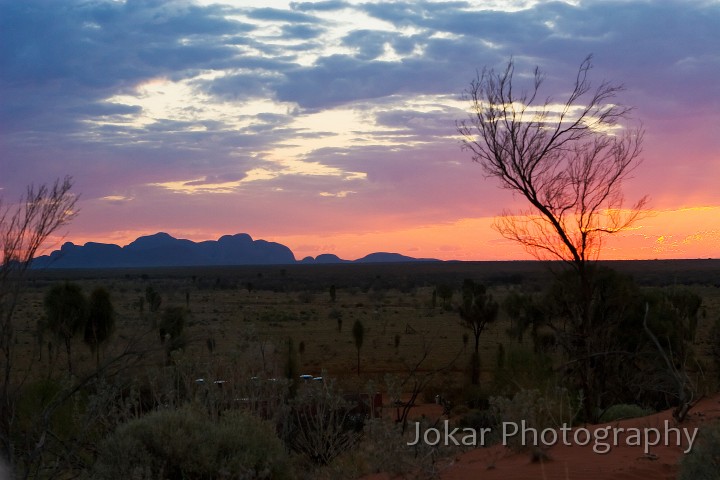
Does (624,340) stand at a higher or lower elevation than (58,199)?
lower

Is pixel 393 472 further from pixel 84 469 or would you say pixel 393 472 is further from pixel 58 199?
pixel 58 199

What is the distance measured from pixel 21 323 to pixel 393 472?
1754 inches

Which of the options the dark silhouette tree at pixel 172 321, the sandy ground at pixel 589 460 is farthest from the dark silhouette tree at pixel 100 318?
the sandy ground at pixel 589 460

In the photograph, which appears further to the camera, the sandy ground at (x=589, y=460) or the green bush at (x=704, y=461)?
the sandy ground at (x=589, y=460)

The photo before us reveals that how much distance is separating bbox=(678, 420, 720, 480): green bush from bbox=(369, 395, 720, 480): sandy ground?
969mm

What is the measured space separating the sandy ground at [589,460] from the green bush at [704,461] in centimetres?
97

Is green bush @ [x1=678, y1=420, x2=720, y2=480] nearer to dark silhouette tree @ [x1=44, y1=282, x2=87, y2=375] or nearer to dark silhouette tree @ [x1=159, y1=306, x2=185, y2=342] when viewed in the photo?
dark silhouette tree @ [x1=159, y1=306, x2=185, y2=342]

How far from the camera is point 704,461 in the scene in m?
6.23

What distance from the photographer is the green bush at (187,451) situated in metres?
7.36

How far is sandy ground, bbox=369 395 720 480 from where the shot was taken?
742 cm

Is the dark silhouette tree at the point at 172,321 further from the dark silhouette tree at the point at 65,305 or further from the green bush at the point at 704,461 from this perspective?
the green bush at the point at 704,461

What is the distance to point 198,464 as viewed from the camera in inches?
300

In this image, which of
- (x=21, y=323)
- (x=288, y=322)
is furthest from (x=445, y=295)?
(x=21, y=323)

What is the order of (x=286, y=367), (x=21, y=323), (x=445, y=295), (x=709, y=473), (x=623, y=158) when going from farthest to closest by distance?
(x=445, y=295), (x=21, y=323), (x=286, y=367), (x=623, y=158), (x=709, y=473)
